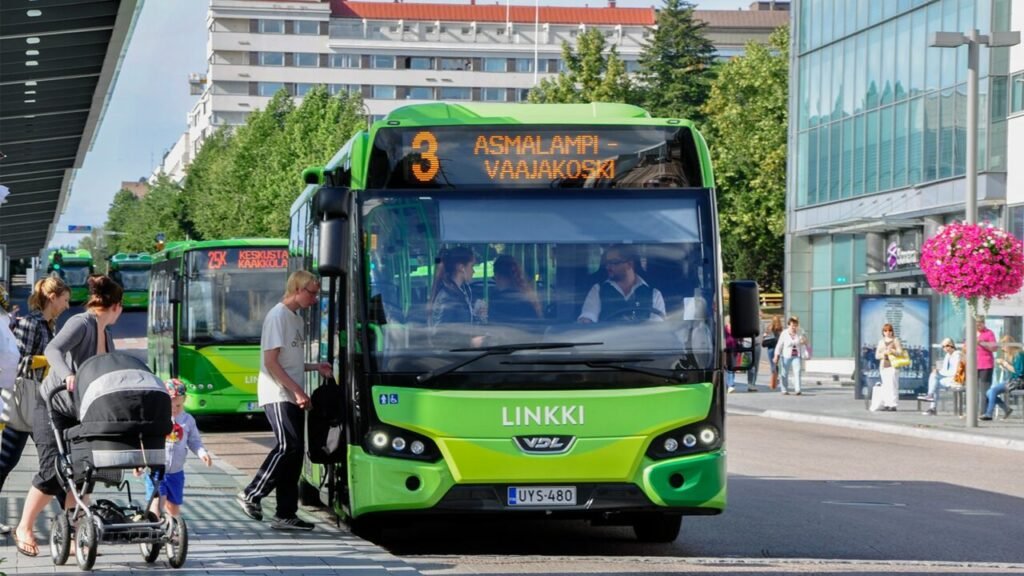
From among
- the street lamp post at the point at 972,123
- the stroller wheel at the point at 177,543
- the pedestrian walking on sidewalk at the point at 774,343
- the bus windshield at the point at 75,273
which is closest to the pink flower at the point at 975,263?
the street lamp post at the point at 972,123

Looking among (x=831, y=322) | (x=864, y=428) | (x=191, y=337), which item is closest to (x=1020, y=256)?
(x=864, y=428)

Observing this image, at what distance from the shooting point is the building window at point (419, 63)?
471 ft

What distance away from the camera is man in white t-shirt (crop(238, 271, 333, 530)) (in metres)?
12.0

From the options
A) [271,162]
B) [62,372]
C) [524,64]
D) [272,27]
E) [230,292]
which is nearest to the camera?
[62,372]

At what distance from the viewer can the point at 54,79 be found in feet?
93.6

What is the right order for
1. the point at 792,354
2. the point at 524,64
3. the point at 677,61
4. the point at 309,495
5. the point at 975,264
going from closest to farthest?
the point at 309,495 < the point at 975,264 < the point at 792,354 < the point at 677,61 < the point at 524,64

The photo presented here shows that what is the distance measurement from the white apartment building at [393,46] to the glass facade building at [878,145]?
83.5 metres

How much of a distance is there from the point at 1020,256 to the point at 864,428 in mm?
3880

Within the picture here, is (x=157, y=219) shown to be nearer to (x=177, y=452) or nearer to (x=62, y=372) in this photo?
(x=177, y=452)

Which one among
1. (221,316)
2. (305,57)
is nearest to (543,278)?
(221,316)

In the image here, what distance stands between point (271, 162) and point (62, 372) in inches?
3032

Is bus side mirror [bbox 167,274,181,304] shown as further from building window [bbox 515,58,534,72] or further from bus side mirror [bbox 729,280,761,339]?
building window [bbox 515,58,534,72]

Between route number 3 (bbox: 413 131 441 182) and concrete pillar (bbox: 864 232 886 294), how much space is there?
39.8 meters

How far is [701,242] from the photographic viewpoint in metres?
11.1
